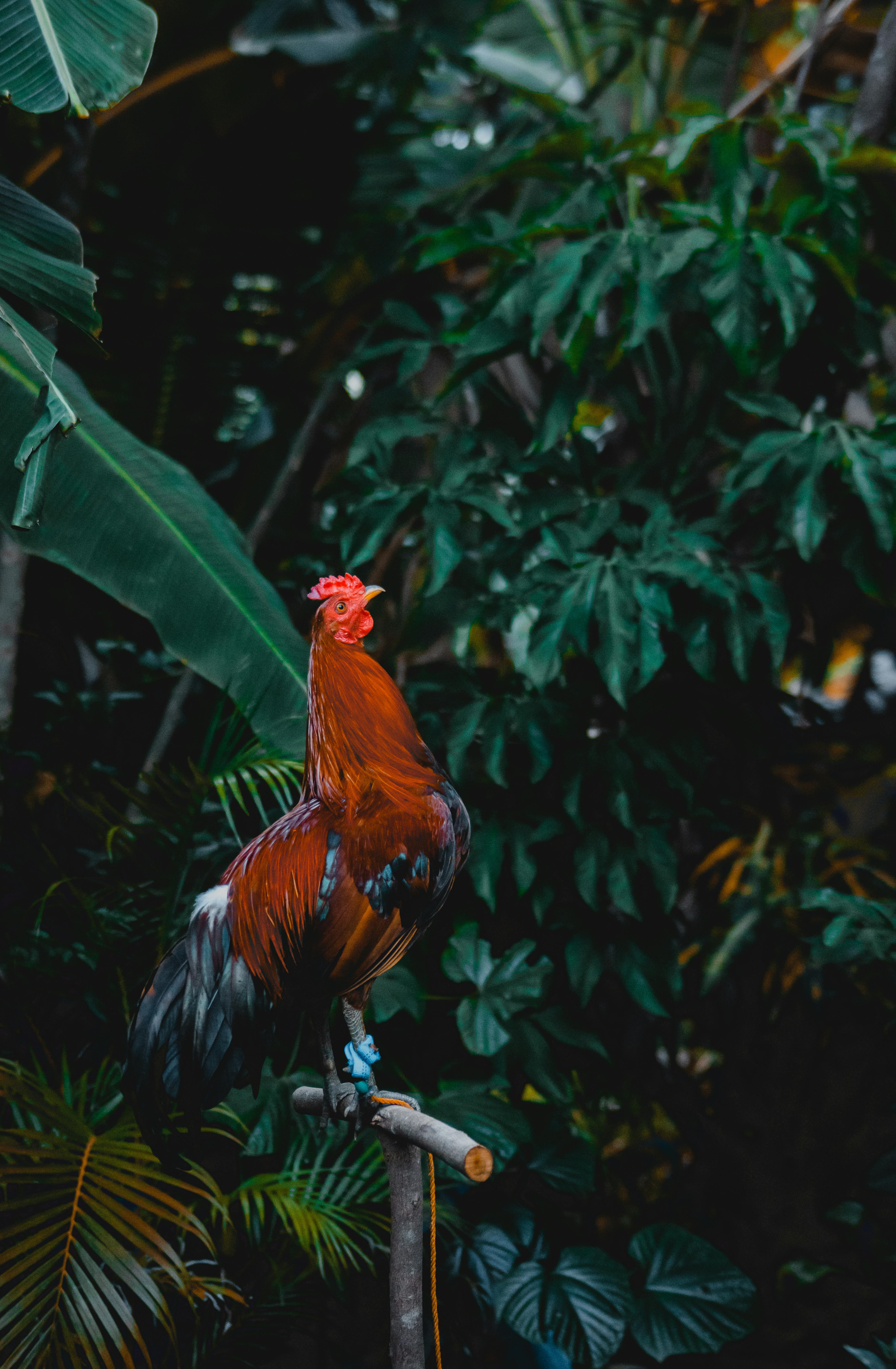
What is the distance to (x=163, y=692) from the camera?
246 centimetres

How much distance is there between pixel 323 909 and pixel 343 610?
0.33 meters

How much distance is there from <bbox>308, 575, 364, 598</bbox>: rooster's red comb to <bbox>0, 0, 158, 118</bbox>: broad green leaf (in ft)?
2.04

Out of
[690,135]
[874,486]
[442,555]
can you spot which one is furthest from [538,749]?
[690,135]

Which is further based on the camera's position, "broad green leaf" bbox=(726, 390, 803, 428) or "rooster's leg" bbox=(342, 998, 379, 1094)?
"broad green leaf" bbox=(726, 390, 803, 428)

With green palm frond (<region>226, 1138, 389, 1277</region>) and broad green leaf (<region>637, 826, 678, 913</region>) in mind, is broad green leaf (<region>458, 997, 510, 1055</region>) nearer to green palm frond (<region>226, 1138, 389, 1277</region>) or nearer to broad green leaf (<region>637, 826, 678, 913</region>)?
green palm frond (<region>226, 1138, 389, 1277</region>)

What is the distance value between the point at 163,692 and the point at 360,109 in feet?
6.10

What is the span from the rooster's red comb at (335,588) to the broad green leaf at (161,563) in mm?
465

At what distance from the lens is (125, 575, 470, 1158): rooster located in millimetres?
1045

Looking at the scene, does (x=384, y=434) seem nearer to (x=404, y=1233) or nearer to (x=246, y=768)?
(x=246, y=768)

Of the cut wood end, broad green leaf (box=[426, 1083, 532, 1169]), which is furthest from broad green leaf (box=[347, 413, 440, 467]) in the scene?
the cut wood end

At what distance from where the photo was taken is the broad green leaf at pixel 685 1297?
5.45ft

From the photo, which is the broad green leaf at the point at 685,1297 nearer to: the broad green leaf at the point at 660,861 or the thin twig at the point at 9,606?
the broad green leaf at the point at 660,861

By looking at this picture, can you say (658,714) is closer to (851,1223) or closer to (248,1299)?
(851,1223)

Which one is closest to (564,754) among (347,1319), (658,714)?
(658,714)
